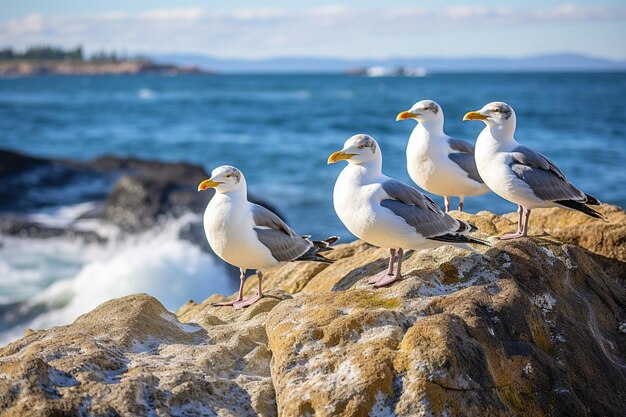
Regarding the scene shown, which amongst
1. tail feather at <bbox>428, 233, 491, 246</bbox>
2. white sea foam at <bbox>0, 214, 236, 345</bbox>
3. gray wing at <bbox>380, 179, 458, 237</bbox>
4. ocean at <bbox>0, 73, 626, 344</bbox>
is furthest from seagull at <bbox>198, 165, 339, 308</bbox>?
ocean at <bbox>0, 73, 626, 344</bbox>

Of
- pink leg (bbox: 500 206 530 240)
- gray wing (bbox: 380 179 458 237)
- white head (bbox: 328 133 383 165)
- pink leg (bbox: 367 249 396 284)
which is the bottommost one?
pink leg (bbox: 367 249 396 284)

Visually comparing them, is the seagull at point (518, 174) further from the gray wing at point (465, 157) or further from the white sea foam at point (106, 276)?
the white sea foam at point (106, 276)

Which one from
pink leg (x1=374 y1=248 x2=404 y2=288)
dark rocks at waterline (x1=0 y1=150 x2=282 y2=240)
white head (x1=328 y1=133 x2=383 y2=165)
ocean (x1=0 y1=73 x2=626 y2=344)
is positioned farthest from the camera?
dark rocks at waterline (x1=0 y1=150 x2=282 y2=240)

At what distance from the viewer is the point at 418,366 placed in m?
4.00

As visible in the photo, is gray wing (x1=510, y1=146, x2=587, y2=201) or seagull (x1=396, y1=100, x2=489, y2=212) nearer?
gray wing (x1=510, y1=146, x2=587, y2=201)

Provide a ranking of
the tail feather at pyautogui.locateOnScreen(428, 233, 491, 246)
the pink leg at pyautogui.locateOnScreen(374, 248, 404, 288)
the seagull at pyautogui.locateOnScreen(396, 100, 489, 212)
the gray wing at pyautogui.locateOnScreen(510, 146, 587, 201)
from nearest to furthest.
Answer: the pink leg at pyautogui.locateOnScreen(374, 248, 404, 288), the tail feather at pyautogui.locateOnScreen(428, 233, 491, 246), the gray wing at pyautogui.locateOnScreen(510, 146, 587, 201), the seagull at pyautogui.locateOnScreen(396, 100, 489, 212)

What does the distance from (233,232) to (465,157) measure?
256cm

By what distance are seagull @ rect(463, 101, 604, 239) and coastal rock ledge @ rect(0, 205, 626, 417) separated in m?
0.55

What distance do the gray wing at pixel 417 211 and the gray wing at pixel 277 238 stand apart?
3.93 ft

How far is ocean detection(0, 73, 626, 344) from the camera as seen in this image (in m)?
14.2

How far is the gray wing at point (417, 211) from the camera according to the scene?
5641 millimetres

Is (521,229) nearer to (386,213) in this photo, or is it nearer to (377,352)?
(386,213)

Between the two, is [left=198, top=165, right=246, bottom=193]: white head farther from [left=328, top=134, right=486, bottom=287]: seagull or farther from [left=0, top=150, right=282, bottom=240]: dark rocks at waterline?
[left=0, top=150, right=282, bottom=240]: dark rocks at waterline

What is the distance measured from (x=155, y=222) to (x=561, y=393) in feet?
43.4
